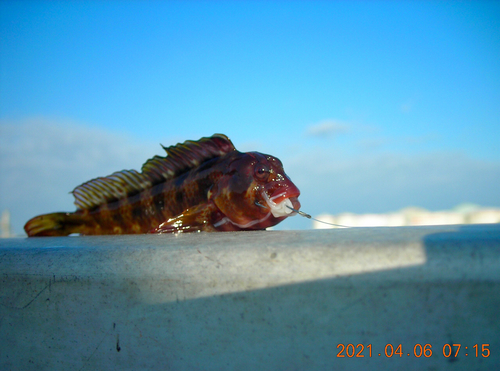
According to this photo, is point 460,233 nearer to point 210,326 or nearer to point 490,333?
point 490,333

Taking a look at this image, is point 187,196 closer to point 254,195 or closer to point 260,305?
point 254,195

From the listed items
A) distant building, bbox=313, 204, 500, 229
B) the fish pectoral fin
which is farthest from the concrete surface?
distant building, bbox=313, 204, 500, 229
